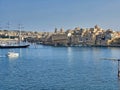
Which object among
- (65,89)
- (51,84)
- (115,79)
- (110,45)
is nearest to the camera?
(65,89)

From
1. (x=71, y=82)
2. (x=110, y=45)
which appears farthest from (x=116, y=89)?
(x=110, y=45)

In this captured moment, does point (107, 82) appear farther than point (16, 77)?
No

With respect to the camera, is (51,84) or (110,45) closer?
(51,84)

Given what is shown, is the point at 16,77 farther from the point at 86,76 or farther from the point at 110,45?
the point at 110,45

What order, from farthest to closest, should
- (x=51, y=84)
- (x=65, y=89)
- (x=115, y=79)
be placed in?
(x=115, y=79) → (x=51, y=84) → (x=65, y=89)

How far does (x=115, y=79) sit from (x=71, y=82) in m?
5.11

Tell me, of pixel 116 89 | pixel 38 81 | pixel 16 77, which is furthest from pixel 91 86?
pixel 16 77

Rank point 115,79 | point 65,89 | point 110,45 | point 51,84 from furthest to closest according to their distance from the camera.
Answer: point 110,45 < point 115,79 < point 51,84 < point 65,89

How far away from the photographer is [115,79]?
40406 millimetres

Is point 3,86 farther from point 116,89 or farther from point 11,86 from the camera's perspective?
point 116,89

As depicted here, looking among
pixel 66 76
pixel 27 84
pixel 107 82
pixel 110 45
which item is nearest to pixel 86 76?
pixel 66 76

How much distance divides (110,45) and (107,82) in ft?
516

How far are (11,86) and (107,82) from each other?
29.2ft

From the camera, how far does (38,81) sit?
3834 centimetres
